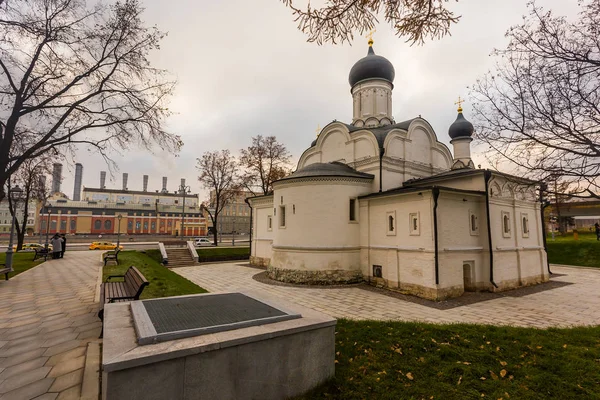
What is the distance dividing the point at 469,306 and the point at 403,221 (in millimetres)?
3795

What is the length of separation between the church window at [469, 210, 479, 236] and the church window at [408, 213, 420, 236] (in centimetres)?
251

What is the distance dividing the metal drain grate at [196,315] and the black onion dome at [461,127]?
2018 centimetres

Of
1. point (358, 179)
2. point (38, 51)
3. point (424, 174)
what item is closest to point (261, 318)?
point (38, 51)

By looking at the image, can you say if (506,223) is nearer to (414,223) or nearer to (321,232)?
(414,223)

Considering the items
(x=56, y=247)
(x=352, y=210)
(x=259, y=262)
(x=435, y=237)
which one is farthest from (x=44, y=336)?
(x=56, y=247)

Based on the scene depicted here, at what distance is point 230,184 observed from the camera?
93.8 ft

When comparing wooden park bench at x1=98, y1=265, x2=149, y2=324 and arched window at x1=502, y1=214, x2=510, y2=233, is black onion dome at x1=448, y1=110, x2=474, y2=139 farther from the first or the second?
wooden park bench at x1=98, y1=265, x2=149, y2=324

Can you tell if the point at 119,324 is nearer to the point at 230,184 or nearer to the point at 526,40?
the point at 526,40

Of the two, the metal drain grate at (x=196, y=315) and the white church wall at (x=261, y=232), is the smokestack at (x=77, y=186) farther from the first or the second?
the metal drain grate at (x=196, y=315)

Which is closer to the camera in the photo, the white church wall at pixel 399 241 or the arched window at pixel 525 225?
the white church wall at pixel 399 241

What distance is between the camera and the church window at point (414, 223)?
11.5 metres

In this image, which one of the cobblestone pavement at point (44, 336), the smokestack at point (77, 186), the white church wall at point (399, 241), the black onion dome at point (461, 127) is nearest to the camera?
the cobblestone pavement at point (44, 336)

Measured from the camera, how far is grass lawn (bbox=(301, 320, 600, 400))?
4.19 meters

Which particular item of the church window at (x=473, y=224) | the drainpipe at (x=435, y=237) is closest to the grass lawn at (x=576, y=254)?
the church window at (x=473, y=224)
